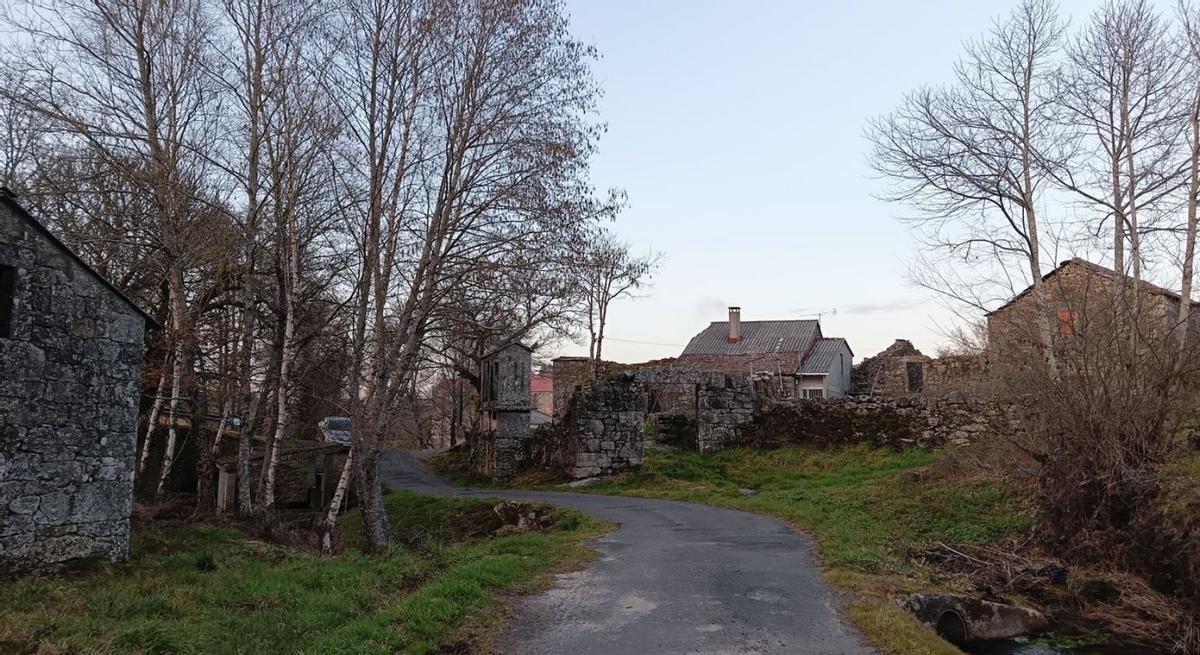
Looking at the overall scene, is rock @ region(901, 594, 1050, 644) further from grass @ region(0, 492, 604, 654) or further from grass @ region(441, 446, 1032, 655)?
grass @ region(0, 492, 604, 654)

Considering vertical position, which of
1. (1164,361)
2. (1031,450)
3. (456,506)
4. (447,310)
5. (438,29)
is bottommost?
(456,506)

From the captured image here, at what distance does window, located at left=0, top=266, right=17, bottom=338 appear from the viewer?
805 cm

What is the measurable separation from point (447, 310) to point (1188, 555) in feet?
35.7

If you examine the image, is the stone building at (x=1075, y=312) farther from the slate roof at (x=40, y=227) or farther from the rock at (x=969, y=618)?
the slate roof at (x=40, y=227)

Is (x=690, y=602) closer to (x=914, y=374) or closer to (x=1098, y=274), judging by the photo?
(x=1098, y=274)

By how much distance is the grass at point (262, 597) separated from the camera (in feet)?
19.4

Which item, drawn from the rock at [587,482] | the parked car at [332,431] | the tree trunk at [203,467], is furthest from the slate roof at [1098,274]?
the parked car at [332,431]

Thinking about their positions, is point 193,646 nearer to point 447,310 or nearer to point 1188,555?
point 447,310

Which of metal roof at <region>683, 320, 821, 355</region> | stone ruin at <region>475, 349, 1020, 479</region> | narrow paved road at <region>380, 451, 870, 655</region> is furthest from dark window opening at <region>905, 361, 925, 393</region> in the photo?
narrow paved road at <region>380, 451, 870, 655</region>

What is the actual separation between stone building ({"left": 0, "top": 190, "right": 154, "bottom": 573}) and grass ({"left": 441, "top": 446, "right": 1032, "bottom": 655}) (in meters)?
8.08

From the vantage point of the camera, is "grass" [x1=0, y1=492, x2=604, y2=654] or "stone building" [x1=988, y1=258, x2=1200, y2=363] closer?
"grass" [x1=0, y1=492, x2=604, y2=654]

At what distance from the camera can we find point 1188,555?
8.46m

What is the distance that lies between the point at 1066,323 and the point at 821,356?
28.9 m

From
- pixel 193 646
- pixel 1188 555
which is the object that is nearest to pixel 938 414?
pixel 1188 555
